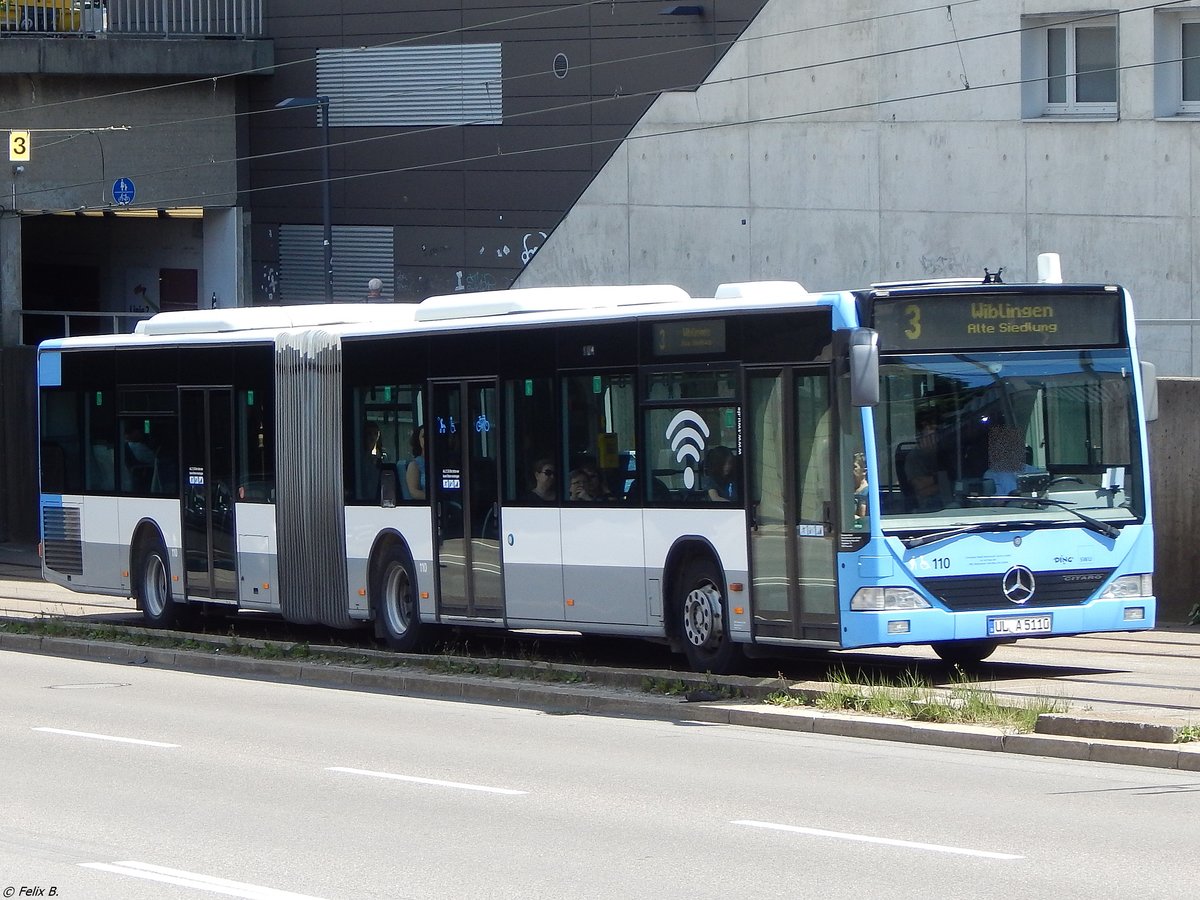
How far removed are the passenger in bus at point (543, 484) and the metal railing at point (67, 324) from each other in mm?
20330

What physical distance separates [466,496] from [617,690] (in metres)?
3.21

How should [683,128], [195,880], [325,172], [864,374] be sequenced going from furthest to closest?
[325,172]
[683,128]
[864,374]
[195,880]

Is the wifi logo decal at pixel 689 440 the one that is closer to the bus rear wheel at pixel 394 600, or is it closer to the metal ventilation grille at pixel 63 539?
the bus rear wheel at pixel 394 600

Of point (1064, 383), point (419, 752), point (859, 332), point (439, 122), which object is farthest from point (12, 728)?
point (439, 122)

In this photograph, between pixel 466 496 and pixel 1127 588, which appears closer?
pixel 1127 588

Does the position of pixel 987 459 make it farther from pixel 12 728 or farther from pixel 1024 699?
pixel 12 728

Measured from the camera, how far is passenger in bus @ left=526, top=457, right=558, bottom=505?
16.2 meters

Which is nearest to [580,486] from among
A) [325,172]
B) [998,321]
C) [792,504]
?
[792,504]

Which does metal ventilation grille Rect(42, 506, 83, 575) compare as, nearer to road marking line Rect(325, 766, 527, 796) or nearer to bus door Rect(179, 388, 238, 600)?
bus door Rect(179, 388, 238, 600)

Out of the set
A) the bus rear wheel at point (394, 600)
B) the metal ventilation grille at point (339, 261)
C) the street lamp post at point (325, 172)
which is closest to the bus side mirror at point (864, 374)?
the bus rear wheel at point (394, 600)

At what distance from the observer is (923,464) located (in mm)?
13695

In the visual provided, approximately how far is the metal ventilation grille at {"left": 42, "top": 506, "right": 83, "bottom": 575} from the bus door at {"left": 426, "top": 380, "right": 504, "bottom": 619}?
637 cm

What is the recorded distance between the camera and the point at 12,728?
44.5 ft

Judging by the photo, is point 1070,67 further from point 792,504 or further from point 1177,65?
point 792,504
